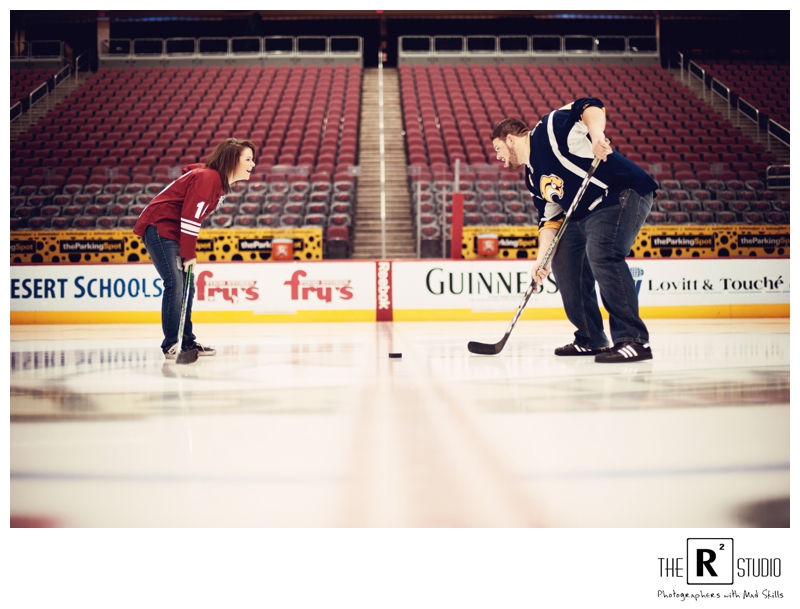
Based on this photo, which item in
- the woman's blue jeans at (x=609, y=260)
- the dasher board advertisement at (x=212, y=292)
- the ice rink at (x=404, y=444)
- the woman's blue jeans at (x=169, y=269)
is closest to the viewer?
the ice rink at (x=404, y=444)

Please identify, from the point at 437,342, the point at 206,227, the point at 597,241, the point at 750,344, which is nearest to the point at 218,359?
the point at 437,342

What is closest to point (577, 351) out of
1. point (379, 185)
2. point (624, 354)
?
point (624, 354)

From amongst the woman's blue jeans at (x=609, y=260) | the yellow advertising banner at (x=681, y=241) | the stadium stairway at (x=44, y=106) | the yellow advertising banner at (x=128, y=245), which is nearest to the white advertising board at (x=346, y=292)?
the yellow advertising banner at (x=128, y=245)

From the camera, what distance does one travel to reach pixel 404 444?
4.98ft

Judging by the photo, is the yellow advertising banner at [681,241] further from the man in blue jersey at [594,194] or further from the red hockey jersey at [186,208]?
the red hockey jersey at [186,208]

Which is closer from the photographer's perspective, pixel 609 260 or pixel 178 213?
pixel 609 260

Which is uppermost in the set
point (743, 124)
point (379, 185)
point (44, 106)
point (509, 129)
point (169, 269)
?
point (44, 106)

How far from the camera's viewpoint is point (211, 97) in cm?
1248

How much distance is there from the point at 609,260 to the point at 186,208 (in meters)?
1.87

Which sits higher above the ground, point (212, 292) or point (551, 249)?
point (551, 249)

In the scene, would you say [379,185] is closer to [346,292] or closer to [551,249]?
[346,292]

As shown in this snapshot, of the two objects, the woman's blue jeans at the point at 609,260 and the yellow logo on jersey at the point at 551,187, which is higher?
the yellow logo on jersey at the point at 551,187
